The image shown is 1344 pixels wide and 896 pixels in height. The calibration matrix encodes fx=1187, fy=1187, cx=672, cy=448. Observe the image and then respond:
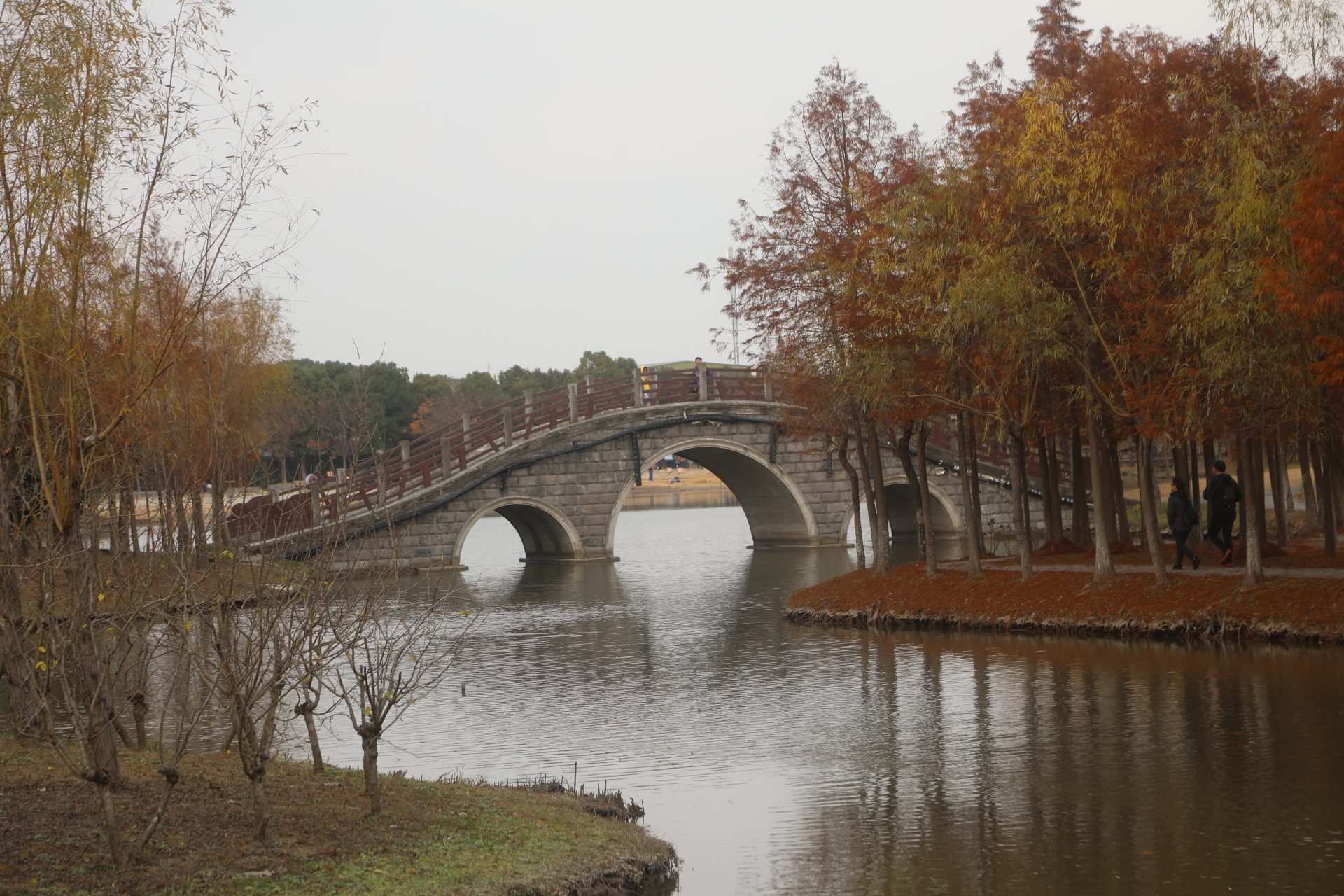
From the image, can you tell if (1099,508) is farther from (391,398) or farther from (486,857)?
(391,398)

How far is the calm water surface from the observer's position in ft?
26.3

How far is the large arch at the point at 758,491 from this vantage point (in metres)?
38.2

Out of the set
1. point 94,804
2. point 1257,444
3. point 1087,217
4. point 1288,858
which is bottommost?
point 1288,858

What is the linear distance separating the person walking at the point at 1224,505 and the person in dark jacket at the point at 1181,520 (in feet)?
1.10

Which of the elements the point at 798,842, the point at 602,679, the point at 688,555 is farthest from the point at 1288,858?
the point at 688,555

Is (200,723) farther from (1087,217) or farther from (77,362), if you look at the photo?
(1087,217)

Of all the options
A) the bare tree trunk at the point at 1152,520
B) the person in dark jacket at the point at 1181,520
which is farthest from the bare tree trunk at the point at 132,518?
the person in dark jacket at the point at 1181,520

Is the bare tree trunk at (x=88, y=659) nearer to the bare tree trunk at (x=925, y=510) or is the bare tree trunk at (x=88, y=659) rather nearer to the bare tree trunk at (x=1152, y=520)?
the bare tree trunk at (x=1152, y=520)

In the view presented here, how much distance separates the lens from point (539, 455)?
35219mm

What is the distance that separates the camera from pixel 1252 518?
53.9 ft

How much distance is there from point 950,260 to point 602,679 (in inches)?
331

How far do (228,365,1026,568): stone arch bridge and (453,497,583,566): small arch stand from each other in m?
0.05

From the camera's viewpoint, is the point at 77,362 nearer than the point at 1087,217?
Yes

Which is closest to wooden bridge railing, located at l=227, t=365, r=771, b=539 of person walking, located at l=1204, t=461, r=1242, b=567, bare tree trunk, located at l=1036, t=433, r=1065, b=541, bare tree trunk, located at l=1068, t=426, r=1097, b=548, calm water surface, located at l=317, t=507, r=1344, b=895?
bare tree trunk, located at l=1036, t=433, r=1065, b=541
